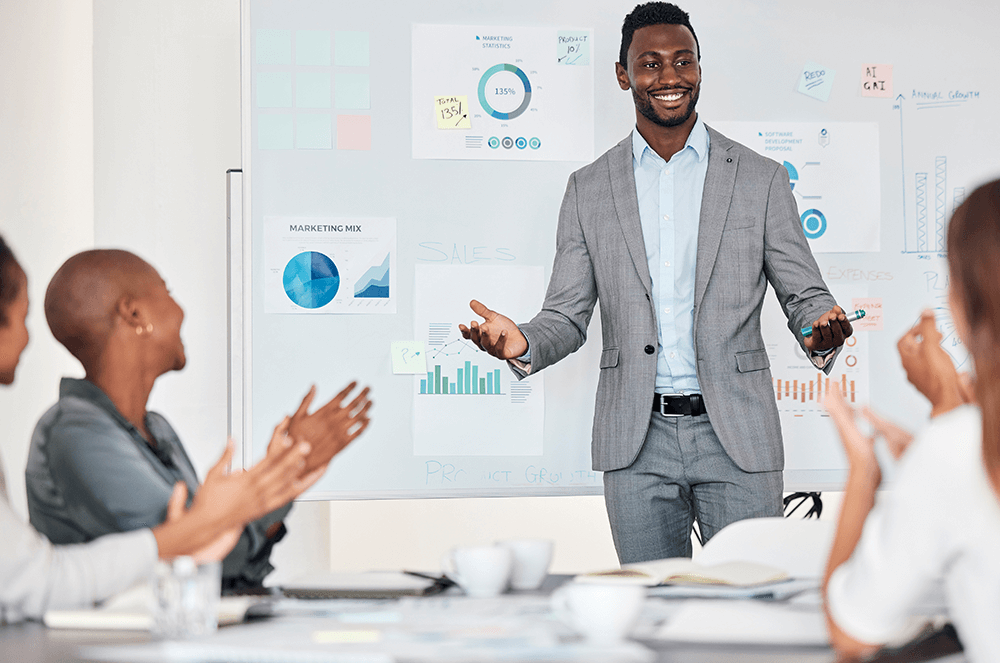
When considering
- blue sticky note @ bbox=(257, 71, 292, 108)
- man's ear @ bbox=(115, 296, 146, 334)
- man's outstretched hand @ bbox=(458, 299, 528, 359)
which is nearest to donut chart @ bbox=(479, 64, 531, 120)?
blue sticky note @ bbox=(257, 71, 292, 108)

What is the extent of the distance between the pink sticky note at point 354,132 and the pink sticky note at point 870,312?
1603mm

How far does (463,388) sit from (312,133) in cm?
90

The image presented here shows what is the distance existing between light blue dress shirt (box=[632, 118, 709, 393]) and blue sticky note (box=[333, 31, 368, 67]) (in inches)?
35.7

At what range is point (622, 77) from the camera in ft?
9.09

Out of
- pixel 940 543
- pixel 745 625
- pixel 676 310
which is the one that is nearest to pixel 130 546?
pixel 745 625

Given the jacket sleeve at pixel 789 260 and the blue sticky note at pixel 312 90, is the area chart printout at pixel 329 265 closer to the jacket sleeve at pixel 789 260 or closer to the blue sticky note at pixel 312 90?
the blue sticky note at pixel 312 90

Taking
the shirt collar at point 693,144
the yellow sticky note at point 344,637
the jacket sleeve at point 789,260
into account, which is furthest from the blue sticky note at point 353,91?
the yellow sticky note at point 344,637

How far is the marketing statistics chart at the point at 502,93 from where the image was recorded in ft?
9.70

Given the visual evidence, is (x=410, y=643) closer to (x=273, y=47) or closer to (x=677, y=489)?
(x=677, y=489)

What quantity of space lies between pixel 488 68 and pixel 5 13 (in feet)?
4.86

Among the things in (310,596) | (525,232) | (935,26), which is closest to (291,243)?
(525,232)

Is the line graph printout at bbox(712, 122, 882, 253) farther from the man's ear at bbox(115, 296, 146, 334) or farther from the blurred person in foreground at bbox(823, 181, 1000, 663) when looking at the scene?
the blurred person in foreground at bbox(823, 181, 1000, 663)

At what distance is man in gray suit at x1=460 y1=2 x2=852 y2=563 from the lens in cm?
245

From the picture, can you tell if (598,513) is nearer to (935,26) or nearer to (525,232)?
(525,232)
